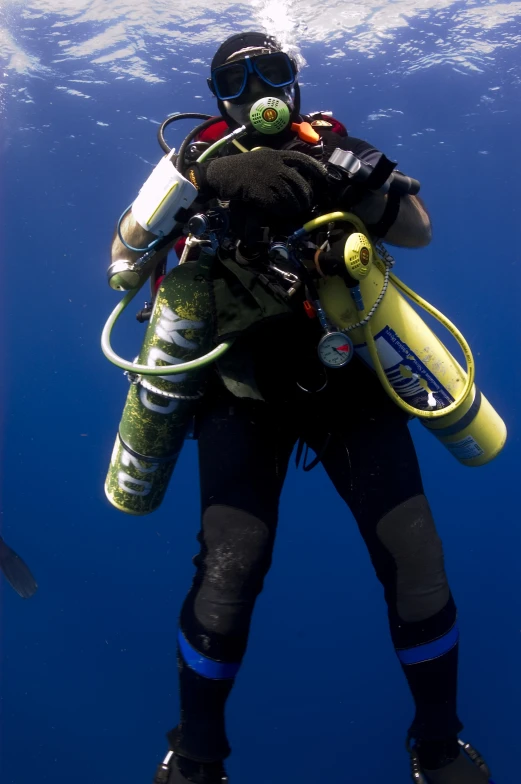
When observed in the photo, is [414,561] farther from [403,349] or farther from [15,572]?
[15,572]

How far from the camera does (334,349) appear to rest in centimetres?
247

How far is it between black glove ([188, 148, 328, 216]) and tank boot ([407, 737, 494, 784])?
2295mm

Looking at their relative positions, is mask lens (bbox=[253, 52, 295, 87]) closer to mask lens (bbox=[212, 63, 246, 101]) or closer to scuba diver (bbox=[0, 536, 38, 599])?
mask lens (bbox=[212, 63, 246, 101])

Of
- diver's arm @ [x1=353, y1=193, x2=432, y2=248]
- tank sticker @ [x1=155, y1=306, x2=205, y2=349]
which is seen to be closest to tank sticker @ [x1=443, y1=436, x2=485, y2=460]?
diver's arm @ [x1=353, y1=193, x2=432, y2=248]

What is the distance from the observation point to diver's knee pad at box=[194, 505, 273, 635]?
2.38 meters

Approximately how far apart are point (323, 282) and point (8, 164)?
47.4 ft

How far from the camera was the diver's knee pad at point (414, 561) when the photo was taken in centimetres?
245

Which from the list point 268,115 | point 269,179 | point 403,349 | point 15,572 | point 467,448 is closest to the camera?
point 269,179

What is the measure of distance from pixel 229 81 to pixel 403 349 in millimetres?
1532

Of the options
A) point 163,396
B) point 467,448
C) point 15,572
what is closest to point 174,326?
point 163,396

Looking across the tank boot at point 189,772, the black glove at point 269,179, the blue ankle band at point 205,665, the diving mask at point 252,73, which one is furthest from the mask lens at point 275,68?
the tank boot at point 189,772

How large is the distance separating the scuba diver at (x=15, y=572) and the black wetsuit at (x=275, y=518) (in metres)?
5.01

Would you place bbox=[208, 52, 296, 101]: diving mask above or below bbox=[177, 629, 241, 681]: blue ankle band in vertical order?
above

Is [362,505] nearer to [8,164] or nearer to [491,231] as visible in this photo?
[8,164]
